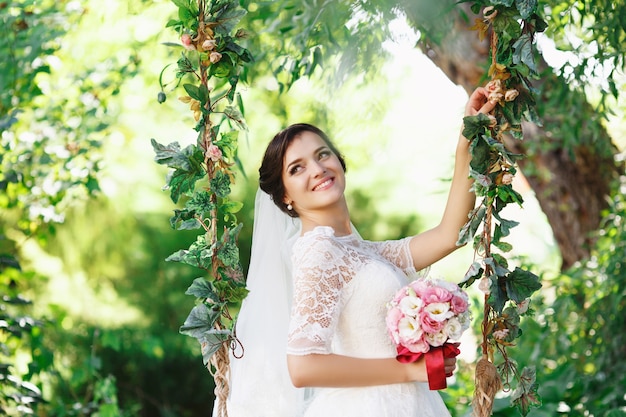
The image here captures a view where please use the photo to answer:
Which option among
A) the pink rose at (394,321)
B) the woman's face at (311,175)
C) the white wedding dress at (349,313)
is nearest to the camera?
the pink rose at (394,321)

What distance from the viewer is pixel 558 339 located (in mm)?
4219

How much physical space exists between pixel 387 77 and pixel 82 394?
330cm

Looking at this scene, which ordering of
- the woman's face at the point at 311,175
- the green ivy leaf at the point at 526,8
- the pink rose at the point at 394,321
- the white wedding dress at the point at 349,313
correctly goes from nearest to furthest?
the green ivy leaf at the point at 526,8
the pink rose at the point at 394,321
the white wedding dress at the point at 349,313
the woman's face at the point at 311,175

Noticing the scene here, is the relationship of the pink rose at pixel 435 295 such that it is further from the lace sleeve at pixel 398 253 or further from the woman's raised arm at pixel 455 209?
the lace sleeve at pixel 398 253

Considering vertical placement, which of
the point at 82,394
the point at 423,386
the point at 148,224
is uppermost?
the point at 148,224

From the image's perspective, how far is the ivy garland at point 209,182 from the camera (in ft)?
6.61

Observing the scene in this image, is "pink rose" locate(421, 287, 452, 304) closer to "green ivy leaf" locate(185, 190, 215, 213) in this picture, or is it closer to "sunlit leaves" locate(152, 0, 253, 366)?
"sunlit leaves" locate(152, 0, 253, 366)

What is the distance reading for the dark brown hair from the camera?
2.41 m

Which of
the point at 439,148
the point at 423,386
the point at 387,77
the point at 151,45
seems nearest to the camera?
the point at 423,386

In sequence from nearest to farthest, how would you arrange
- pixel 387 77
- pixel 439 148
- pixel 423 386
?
pixel 423 386, pixel 387 77, pixel 439 148

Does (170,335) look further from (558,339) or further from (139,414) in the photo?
(558,339)

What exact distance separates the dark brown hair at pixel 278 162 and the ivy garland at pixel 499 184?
615 mm

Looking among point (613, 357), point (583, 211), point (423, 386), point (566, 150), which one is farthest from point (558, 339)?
point (423, 386)

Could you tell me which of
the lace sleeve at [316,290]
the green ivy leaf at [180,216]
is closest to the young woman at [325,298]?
the lace sleeve at [316,290]
